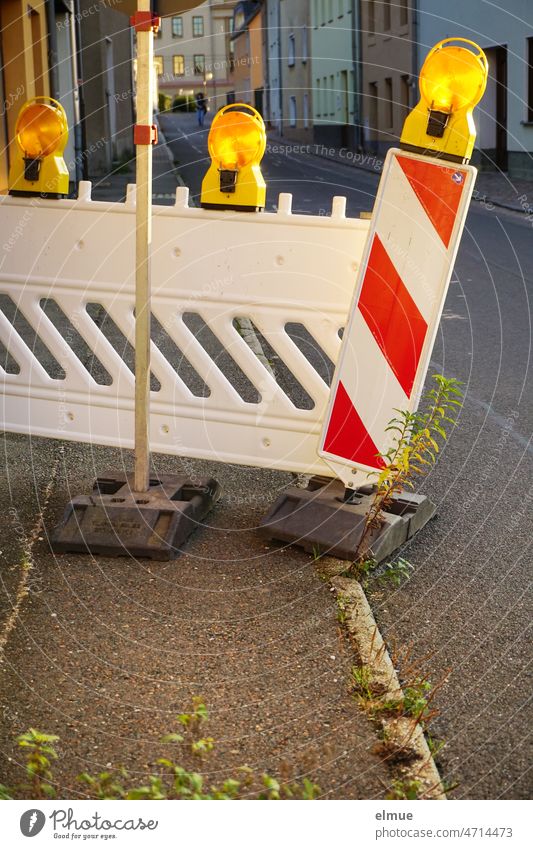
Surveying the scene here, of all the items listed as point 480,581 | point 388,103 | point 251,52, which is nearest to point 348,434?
point 480,581

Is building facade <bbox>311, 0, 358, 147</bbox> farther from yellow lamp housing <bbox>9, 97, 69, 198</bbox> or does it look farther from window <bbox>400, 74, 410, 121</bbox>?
yellow lamp housing <bbox>9, 97, 69, 198</bbox>

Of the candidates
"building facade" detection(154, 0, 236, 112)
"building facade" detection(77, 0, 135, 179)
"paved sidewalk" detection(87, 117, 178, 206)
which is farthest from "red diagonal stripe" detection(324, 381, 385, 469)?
"building facade" detection(154, 0, 236, 112)

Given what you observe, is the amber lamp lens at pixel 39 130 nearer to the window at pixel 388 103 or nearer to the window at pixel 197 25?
the window at pixel 388 103

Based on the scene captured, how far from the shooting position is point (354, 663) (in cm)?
389

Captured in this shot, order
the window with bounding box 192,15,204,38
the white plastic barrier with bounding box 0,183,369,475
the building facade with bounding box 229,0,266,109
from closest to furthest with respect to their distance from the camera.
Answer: the white plastic barrier with bounding box 0,183,369,475
the building facade with bounding box 229,0,266,109
the window with bounding box 192,15,204,38

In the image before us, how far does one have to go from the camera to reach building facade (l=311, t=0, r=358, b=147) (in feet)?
144

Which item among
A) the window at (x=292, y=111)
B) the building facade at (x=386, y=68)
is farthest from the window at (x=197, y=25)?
the building facade at (x=386, y=68)

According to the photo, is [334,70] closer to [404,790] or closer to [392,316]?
[392,316]

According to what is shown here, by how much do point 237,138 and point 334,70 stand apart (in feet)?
153

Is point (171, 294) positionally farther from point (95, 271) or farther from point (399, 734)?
point (399, 734)

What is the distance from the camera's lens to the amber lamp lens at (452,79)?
4.48m

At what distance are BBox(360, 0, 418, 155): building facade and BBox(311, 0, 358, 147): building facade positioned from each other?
61 centimetres

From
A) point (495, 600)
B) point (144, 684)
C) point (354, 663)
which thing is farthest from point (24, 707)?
point (495, 600)

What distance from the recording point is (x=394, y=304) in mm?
4887
